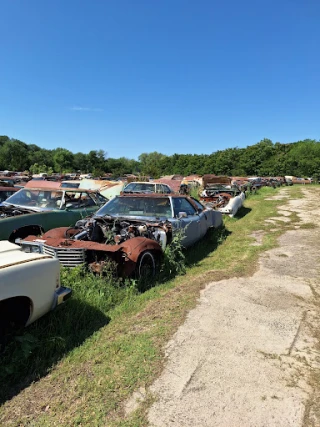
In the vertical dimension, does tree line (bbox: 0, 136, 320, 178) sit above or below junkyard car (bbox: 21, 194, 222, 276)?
above

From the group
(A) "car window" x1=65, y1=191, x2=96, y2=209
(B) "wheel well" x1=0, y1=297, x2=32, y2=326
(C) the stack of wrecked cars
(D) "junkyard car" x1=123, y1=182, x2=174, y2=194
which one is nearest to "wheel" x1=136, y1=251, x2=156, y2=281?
(B) "wheel well" x1=0, y1=297, x2=32, y2=326

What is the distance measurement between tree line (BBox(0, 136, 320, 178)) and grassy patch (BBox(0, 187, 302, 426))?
4036 centimetres

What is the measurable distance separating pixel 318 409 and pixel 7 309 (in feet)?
9.43

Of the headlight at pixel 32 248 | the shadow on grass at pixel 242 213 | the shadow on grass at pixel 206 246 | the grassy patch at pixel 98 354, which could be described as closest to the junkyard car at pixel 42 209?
the headlight at pixel 32 248

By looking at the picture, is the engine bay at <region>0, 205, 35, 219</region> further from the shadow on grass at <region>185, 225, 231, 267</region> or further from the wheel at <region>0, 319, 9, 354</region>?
the wheel at <region>0, 319, 9, 354</region>

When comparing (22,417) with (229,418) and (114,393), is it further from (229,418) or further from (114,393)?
(229,418)

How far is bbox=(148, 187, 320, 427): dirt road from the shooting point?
2264 mm

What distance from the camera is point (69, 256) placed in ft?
14.1

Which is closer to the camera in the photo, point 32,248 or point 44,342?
point 44,342

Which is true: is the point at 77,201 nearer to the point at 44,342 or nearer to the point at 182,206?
the point at 182,206

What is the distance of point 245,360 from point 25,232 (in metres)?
5.24

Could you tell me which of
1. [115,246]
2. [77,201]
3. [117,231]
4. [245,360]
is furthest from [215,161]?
[245,360]

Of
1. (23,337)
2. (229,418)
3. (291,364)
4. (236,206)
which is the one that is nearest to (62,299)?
(23,337)

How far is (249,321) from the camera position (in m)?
3.65
